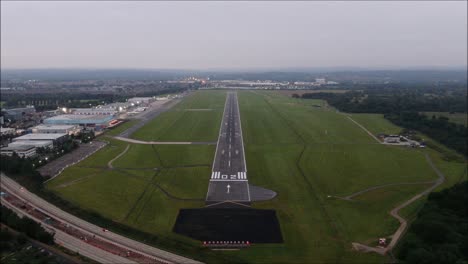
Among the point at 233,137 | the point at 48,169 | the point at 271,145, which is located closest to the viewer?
the point at 48,169

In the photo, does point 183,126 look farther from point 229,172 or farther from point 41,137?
point 229,172

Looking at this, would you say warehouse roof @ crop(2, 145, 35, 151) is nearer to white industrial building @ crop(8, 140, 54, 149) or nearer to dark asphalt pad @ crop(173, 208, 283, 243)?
white industrial building @ crop(8, 140, 54, 149)

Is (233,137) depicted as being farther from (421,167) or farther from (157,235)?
(157,235)

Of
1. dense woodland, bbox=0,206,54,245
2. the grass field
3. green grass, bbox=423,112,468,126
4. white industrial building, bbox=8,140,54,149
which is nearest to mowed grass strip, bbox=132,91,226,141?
the grass field

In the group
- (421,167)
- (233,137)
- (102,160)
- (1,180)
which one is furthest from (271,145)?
(1,180)

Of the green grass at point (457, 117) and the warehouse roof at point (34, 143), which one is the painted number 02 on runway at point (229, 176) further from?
the green grass at point (457, 117)

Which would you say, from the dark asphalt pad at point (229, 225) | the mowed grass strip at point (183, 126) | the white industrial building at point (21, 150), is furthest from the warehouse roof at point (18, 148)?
the dark asphalt pad at point (229, 225)
